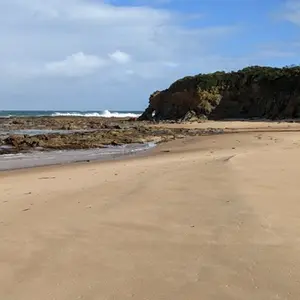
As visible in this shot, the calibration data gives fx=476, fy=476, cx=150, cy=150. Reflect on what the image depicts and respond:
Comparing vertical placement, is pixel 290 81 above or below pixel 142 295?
above

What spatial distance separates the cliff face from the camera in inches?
1535

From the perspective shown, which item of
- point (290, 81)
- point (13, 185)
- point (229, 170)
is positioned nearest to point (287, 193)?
point (229, 170)

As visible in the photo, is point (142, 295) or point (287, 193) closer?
point (142, 295)

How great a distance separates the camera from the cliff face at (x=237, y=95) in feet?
128

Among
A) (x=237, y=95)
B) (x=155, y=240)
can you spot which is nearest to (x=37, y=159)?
(x=155, y=240)

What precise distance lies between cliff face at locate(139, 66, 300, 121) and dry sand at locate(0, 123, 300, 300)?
3229cm

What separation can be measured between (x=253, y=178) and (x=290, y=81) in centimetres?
3447

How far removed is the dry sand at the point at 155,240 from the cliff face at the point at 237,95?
32.3 metres

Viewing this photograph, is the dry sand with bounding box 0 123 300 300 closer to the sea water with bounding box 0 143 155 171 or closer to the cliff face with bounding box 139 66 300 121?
the sea water with bounding box 0 143 155 171

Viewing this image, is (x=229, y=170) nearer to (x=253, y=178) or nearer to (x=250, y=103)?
(x=253, y=178)

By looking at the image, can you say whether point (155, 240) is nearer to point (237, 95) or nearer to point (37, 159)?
point (37, 159)

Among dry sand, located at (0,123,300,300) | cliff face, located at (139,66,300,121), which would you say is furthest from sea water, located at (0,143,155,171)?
cliff face, located at (139,66,300,121)

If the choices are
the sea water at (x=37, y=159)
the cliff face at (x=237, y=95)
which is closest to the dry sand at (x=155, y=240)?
the sea water at (x=37, y=159)

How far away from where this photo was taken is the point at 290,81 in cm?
4003
